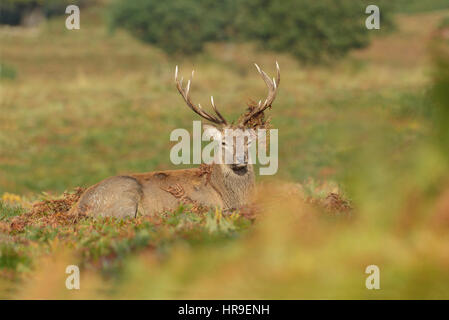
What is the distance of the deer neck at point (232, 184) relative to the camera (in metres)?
10.3

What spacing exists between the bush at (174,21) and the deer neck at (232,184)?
161ft

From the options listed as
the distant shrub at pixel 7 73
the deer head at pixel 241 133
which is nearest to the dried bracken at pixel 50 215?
the deer head at pixel 241 133

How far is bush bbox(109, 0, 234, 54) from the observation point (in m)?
58.6

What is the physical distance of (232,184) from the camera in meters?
10.3

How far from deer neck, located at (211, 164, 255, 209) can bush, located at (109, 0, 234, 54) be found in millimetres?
49078

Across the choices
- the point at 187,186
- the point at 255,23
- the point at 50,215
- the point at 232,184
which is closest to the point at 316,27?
the point at 255,23

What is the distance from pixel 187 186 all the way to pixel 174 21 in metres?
49.6

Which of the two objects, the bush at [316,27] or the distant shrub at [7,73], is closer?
the distant shrub at [7,73]

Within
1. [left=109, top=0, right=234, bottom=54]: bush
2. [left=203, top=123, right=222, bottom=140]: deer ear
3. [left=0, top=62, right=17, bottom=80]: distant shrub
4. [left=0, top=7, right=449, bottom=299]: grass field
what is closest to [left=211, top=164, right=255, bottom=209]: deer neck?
[left=203, top=123, right=222, bottom=140]: deer ear

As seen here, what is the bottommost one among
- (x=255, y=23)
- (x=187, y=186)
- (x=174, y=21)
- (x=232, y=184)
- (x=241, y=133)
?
(x=187, y=186)

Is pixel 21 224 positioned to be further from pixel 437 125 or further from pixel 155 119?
pixel 155 119

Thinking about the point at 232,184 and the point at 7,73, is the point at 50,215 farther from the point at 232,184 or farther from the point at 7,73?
the point at 7,73

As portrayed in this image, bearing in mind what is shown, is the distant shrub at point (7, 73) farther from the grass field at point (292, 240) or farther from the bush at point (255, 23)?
the grass field at point (292, 240)

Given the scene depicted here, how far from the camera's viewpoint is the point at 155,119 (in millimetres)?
31047
